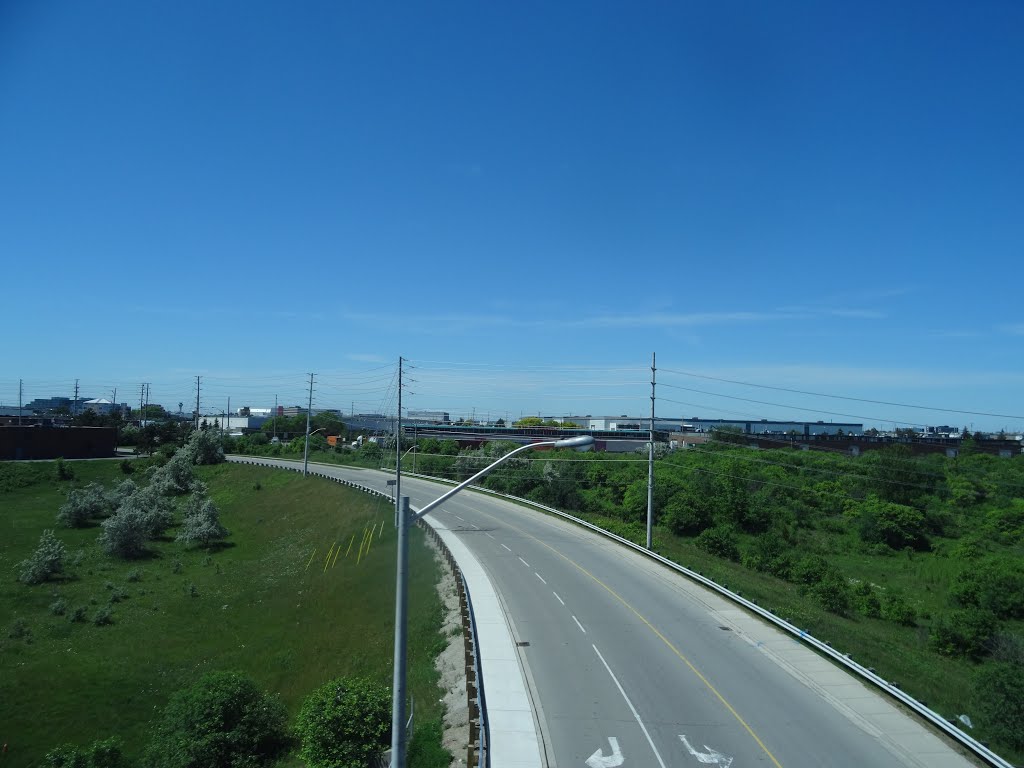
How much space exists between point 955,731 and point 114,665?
31.7m

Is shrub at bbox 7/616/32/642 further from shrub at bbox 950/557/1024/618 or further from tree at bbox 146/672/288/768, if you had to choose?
shrub at bbox 950/557/1024/618

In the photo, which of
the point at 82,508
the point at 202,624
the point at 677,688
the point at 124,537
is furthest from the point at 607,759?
the point at 82,508

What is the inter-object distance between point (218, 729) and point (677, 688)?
1311cm

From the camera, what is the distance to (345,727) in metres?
16.9

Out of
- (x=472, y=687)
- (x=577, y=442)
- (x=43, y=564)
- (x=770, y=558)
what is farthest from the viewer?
(x=770, y=558)

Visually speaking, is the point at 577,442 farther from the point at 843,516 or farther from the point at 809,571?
the point at 843,516

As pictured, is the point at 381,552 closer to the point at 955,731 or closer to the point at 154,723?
the point at 154,723

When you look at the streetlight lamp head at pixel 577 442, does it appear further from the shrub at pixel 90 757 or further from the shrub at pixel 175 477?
the shrub at pixel 175 477

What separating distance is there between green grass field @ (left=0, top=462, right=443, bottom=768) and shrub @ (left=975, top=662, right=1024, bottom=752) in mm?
14722

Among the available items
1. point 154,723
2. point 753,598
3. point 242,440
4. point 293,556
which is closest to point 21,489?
point 242,440

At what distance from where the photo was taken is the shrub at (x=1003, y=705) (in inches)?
673

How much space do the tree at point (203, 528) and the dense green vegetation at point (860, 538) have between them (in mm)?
24720

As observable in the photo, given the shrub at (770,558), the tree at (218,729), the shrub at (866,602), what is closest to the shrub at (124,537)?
the tree at (218,729)

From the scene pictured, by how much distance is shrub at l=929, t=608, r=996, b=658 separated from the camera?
104ft
